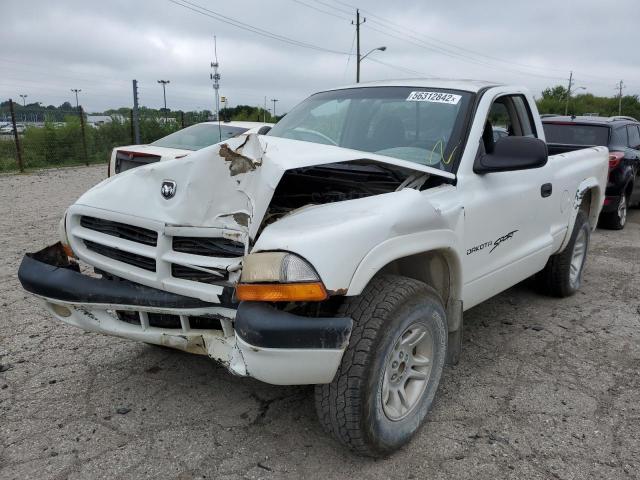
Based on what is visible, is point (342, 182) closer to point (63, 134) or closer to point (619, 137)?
point (619, 137)

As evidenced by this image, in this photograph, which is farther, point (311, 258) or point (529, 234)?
point (529, 234)

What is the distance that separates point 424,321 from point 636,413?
141 centimetres

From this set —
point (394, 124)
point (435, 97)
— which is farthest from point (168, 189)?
point (435, 97)

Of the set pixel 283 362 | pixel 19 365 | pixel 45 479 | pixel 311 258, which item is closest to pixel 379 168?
pixel 311 258

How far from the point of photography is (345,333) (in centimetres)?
216

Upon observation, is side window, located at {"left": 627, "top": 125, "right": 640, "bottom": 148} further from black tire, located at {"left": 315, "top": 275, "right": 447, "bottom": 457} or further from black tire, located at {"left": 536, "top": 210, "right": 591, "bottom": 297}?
black tire, located at {"left": 315, "top": 275, "right": 447, "bottom": 457}

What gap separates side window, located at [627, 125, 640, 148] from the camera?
889 cm

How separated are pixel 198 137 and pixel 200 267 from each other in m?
6.39

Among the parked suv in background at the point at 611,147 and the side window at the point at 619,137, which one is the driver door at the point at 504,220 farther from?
the side window at the point at 619,137

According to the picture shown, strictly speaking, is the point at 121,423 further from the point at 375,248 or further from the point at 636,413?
the point at 636,413

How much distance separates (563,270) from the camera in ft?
15.5

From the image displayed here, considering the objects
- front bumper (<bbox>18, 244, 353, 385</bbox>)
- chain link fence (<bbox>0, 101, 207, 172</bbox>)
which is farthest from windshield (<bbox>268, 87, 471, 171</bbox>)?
chain link fence (<bbox>0, 101, 207, 172</bbox>)

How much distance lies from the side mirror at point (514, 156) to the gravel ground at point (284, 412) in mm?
1306

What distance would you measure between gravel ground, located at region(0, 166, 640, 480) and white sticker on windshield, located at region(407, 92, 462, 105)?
1.70m
